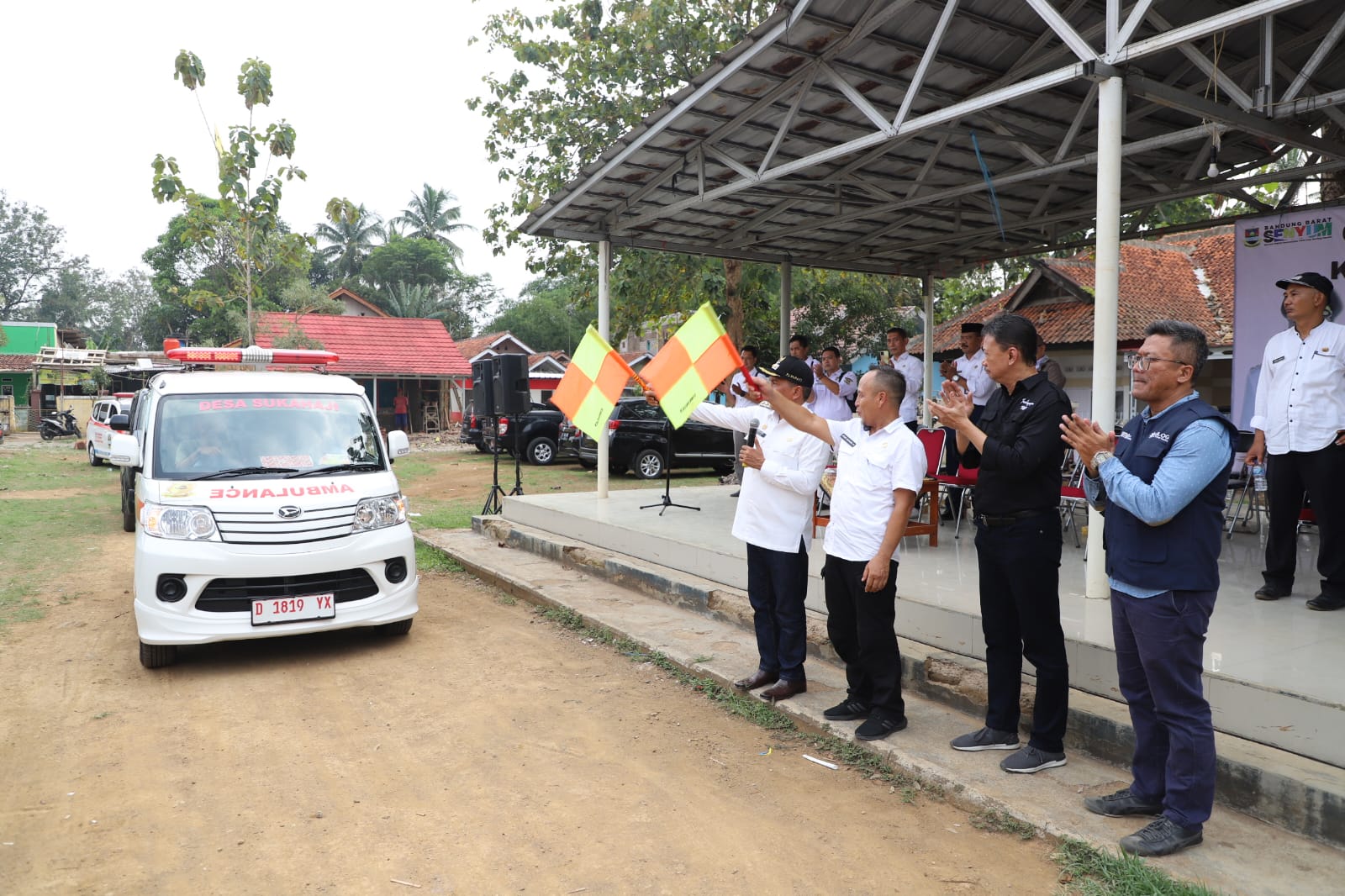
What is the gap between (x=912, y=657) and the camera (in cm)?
515

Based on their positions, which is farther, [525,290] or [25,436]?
[525,290]

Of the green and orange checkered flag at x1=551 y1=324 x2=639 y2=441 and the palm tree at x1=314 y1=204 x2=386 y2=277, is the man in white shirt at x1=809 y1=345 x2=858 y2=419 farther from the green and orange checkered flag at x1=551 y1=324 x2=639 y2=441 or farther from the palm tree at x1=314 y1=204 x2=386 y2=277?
the palm tree at x1=314 y1=204 x2=386 y2=277

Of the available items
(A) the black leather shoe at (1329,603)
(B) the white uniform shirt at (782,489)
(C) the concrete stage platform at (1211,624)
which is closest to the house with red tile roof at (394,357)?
(C) the concrete stage platform at (1211,624)

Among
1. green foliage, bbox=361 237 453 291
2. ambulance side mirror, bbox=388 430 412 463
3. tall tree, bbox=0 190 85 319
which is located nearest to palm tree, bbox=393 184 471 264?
green foliage, bbox=361 237 453 291

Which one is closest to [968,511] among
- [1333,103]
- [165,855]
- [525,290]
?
[1333,103]

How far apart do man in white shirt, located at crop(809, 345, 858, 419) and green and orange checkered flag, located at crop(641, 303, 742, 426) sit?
127 inches

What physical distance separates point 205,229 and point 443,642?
1272 cm

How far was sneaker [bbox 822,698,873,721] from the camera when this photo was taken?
4688 millimetres

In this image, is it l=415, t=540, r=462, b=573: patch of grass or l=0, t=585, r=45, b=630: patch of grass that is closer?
l=0, t=585, r=45, b=630: patch of grass

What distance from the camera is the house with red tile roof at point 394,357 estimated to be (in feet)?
105

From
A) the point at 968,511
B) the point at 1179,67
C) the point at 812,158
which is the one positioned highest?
the point at 1179,67

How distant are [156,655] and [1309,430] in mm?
7171

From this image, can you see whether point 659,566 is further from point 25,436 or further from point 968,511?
point 25,436

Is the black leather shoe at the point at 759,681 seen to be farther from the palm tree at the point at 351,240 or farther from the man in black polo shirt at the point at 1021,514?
the palm tree at the point at 351,240
